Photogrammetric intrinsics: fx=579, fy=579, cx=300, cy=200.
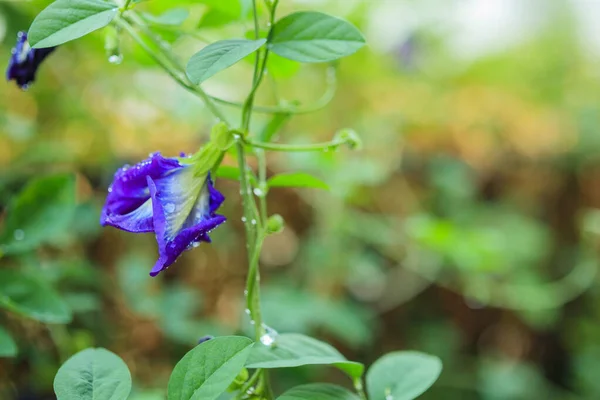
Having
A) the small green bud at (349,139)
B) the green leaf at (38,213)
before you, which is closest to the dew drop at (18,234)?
the green leaf at (38,213)

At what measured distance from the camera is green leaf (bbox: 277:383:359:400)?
0.39 meters

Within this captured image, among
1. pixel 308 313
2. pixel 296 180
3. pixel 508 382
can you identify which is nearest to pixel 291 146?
pixel 296 180

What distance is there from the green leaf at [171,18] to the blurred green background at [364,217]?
4 centimetres

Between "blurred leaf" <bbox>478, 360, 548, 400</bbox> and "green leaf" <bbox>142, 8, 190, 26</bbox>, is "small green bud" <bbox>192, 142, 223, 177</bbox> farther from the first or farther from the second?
"blurred leaf" <bbox>478, 360, 548, 400</bbox>

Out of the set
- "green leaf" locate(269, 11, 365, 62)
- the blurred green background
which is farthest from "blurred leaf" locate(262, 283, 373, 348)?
"green leaf" locate(269, 11, 365, 62)

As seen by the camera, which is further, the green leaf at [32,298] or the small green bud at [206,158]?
the green leaf at [32,298]

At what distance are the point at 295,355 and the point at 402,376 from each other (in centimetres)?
11

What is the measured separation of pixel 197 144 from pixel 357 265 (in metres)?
0.42

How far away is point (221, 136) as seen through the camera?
0.42m

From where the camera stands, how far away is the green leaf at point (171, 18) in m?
0.49

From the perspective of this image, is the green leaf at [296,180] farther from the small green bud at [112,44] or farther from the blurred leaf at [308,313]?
the blurred leaf at [308,313]

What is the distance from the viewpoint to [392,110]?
1.66 m

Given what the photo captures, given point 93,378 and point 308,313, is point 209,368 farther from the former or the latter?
point 308,313

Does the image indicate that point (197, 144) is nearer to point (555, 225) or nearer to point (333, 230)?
point (333, 230)
